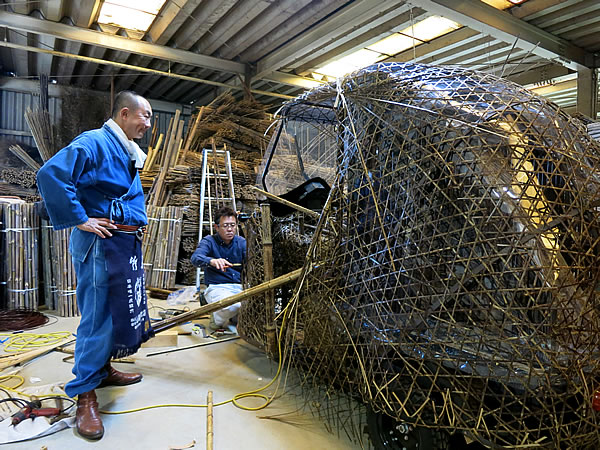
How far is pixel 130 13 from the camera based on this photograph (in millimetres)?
6211

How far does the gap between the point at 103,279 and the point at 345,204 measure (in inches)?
53.5

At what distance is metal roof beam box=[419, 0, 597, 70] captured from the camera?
4.92 m

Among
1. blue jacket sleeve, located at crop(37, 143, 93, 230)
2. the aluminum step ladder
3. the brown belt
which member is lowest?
the brown belt

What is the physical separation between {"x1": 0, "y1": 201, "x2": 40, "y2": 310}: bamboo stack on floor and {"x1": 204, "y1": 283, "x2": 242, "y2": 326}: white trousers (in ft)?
7.10

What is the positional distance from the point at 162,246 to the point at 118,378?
3.65m

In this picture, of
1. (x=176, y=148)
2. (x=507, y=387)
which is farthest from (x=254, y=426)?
(x=176, y=148)

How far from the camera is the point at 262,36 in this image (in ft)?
22.9

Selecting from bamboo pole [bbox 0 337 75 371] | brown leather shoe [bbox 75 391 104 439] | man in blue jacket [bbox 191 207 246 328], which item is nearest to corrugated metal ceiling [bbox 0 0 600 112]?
man in blue jacket [bbox 191 207 246 328]

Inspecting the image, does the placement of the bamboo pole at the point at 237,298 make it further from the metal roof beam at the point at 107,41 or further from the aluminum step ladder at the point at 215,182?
the metal roof beam at the point at 107,41

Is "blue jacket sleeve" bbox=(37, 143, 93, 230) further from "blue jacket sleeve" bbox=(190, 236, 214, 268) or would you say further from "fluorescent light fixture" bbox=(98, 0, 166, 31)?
"fluorescent light fixture" bbox=(98, 0, 166, 31)

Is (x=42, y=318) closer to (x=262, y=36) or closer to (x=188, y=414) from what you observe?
(x=188, y=414)

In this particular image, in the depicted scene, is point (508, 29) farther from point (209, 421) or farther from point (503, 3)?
point (209, 421)

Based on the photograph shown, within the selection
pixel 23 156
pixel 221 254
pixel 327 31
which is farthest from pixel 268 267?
pixel 23 156

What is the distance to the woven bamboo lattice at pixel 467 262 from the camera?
4.87 feet
